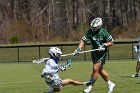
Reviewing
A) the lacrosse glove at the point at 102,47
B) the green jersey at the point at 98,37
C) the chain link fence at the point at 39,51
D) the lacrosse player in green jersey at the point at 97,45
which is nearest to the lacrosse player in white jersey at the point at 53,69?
the lacrosse player in green jersey at the point at 97,45

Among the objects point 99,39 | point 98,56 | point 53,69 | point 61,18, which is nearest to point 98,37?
point 99,39

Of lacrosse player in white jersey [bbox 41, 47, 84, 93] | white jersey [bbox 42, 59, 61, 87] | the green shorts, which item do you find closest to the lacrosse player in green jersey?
the green shorts

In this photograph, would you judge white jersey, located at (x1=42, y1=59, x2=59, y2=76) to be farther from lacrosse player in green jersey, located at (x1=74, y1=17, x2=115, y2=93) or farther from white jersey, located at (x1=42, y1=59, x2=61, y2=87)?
lacrosse player in green jersey, located at (x1=74, y1=17, x2=115, y2=93)

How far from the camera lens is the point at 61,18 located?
64.2 meters

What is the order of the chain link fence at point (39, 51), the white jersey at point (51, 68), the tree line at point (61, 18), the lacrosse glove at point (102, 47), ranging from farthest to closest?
1. the tree line at point (61, 18)
2. the chain link fence at point (39, 51)
3. the lacrosse glove at point (102, 47)
4. the white jersey at point (51, 68)

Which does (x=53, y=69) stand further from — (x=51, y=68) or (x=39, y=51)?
(x=39, y=51)

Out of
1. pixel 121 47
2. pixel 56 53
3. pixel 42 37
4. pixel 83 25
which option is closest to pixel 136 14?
pixel 83 25

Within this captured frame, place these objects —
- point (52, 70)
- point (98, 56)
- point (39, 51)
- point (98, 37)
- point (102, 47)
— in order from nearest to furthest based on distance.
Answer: point (52, 70) < point (102, 47) < point (98, 37) < point (98, 56) < point (39, 51)

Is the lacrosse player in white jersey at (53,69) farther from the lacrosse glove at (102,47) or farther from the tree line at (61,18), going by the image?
the tree line at (61,18)

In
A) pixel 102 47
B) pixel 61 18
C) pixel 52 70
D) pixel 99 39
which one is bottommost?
pixel 61 18

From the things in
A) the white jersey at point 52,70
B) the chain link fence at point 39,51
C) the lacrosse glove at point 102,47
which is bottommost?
the chain link fence at point 39,51

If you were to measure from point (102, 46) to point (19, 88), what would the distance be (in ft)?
13.7

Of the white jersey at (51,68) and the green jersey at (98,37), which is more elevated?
the green jersey at (98,37)

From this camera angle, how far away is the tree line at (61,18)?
199 ft
